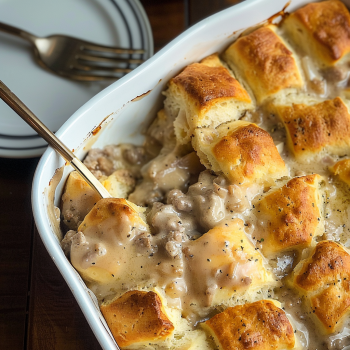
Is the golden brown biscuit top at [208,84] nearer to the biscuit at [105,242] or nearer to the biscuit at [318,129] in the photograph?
the biscuit at [318,129]

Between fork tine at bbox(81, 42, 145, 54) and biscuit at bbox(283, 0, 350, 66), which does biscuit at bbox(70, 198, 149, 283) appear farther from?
biscuit at bbox(283, 0, 350, 66)

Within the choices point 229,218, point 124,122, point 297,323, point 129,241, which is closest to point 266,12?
point 124,122

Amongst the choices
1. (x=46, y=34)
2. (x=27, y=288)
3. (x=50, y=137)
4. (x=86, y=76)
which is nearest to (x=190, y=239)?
(x=50, y=137)

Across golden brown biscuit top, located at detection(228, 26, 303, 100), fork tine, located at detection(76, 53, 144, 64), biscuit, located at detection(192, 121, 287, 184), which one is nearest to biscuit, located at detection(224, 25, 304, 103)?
golden brown biscuit top, located at detection(228, 26, 303, 100)

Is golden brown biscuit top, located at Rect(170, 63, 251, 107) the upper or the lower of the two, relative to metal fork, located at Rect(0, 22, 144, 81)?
lower

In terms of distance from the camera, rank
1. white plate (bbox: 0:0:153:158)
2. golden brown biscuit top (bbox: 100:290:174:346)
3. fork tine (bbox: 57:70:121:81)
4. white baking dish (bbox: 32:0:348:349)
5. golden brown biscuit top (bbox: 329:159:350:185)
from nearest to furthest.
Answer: golden brown biscuit top (bbox: 100:290:174:346) < white baking dish (bbox: 32:0:348:349) < golden brown biscuit top (bbox: 329:159:350:185) < white plate (bbox: 0:0:153:158) < fork tine (bbox: 57:70:121:81)

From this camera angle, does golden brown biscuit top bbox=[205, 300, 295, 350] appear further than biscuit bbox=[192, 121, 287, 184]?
No

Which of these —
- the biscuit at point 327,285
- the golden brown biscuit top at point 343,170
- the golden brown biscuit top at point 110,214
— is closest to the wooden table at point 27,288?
the golden brown biscuit top at point 110,214
